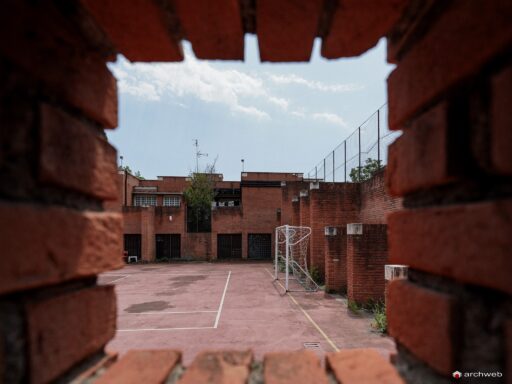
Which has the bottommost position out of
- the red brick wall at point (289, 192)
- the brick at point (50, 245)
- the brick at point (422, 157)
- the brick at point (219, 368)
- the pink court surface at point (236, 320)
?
the pink court surface at point (236, 320)

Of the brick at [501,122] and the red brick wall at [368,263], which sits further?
the red brick wall at [368,263]

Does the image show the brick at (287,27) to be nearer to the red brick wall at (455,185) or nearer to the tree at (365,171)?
the red brick wall at (455,185)

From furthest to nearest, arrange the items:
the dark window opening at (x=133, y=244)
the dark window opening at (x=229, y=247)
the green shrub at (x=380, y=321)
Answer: the dark window opening at (x=229, y=247) < the dark window opening at (x=133, y=244) < the green shrub at (x=380, y=321)

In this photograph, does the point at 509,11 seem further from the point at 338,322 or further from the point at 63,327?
the point at 338,322

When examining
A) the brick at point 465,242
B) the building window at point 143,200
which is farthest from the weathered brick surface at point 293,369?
the building window at point 143,200

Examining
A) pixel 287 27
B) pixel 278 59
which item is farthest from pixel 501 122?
pixel 278 59

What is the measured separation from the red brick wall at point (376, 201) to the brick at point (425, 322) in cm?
1035

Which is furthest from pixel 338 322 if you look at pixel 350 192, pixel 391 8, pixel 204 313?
pixel 391 8

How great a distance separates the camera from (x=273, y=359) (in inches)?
44.9

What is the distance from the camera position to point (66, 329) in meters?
0.92

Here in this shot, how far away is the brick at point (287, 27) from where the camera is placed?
3.20 feet

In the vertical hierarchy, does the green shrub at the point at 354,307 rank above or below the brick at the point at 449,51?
below

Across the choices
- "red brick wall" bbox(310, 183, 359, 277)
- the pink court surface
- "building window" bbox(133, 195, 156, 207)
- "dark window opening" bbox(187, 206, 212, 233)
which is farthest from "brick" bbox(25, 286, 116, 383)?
"building window" bbox(133, 195, 156, 207)

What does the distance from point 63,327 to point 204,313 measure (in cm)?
999
